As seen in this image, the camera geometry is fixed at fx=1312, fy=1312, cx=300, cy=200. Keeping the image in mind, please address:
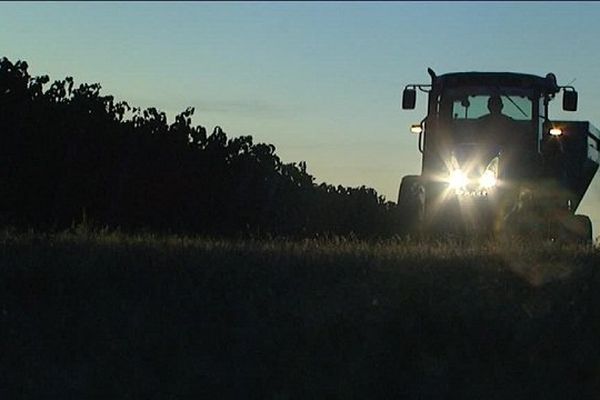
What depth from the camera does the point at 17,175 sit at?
36.7 metres

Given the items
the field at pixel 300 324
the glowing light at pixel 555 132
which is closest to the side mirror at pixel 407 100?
the glowing light at pixel 555 132

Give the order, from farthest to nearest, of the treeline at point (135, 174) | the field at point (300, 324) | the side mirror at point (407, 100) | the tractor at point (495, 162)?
the treeline at point (135, 174)
the side mirror at point (407, 100)
the tractor at point (495, 162)
the field at point (300, 324)

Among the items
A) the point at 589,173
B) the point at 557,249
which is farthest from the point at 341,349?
the point at 589,173

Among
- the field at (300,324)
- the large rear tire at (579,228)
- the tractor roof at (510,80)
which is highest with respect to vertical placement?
the tractor roof at (510,80)

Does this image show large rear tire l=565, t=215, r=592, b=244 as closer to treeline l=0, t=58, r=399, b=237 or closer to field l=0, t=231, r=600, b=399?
field l=0, t=231, r=600, b=399

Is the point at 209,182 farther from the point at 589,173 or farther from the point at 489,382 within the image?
the point at 489,382

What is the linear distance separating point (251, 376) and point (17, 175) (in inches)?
1032

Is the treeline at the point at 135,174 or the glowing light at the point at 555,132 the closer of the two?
the glowing light at the point at 555,132

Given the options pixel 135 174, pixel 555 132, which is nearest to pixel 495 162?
pixel 555 132

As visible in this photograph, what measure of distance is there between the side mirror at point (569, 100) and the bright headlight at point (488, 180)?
1521 mm

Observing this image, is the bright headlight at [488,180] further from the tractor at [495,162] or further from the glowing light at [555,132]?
the glowing light at [555,132]

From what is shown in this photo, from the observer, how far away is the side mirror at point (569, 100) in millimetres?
19859

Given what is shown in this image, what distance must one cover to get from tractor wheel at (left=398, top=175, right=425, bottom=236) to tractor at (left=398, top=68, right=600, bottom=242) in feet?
0.05

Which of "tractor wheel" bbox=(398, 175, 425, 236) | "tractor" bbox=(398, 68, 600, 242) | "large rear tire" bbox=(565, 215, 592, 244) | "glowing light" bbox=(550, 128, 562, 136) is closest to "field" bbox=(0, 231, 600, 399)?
"tractor" bbox=(398, 68, 600, 242)
